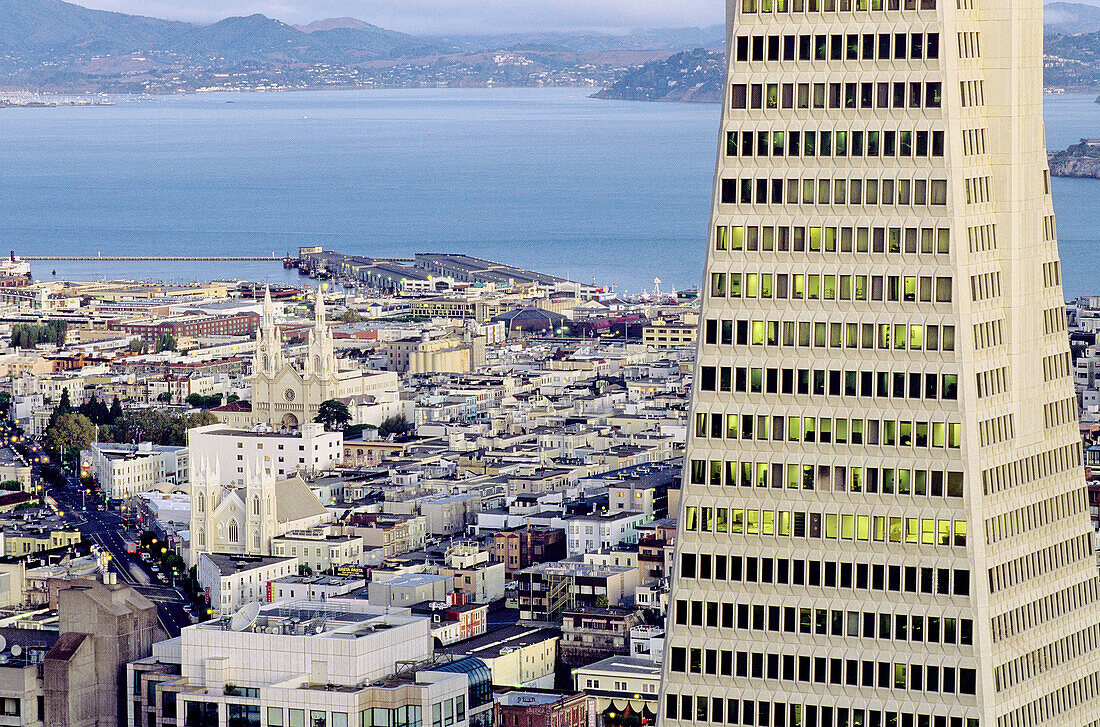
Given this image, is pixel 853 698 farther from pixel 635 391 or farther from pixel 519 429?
pixel 635 391

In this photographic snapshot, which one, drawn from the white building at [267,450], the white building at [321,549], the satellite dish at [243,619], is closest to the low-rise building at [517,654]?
the satellite dish at [243,619]

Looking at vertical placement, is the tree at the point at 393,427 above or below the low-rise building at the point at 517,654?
below

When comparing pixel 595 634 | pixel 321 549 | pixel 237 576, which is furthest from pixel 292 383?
pixel 595 634

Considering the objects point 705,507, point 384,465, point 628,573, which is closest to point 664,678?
point 705,507

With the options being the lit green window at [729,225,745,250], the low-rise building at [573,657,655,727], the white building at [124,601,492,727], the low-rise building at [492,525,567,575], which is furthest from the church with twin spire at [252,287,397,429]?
the lit green window at [729,225,745,250]

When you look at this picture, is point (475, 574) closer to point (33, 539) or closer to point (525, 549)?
point (525, 549)

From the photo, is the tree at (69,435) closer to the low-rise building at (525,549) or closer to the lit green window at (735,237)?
the low-rise building at (525,549)

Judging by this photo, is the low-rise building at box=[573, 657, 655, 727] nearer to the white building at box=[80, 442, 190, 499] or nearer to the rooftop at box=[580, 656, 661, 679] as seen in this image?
the rooftop at box=[580, 656, 661, 679]
